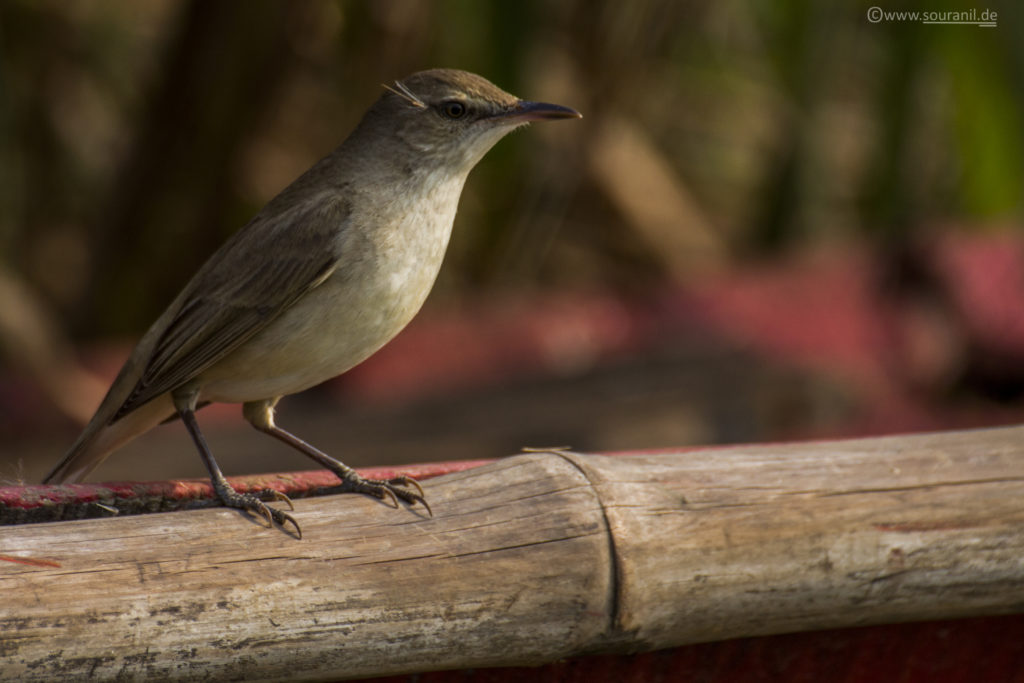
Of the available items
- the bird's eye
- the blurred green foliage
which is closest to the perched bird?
the bird's eye

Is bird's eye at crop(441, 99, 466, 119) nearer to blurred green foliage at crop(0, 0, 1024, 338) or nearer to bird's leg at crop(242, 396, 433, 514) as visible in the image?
bird's leg at crop(242, 396, 433, 514)

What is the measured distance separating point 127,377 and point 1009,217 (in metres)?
5.32

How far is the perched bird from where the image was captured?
278 centimetres

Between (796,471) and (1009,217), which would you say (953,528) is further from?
(1009,217)

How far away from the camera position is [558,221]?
25.1 ft

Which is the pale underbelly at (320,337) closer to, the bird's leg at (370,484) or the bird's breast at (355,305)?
the bird's breast at (355,305)

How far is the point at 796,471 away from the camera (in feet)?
7.76

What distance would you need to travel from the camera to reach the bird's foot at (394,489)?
7.25 feet

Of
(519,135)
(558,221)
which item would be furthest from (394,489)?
(558,221)

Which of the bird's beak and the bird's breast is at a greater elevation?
the bird's beak

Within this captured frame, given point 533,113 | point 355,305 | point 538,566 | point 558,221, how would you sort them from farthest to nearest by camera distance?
point 558,221 < point 533,113 < point 355,305 < point 538,566

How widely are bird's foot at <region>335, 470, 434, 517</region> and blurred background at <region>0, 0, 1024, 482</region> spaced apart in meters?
2.90

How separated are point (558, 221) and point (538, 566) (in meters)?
5.69

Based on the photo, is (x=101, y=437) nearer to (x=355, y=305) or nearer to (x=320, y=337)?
(x=320, y=337)
